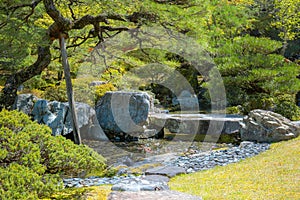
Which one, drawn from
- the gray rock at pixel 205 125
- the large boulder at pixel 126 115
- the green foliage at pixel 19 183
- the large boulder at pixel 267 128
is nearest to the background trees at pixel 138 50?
Answer: the large boulder at pixel 126 115

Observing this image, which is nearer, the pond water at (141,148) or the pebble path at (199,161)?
the pebble path at (199,161)

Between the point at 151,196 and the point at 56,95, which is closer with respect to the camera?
the point at 151,196

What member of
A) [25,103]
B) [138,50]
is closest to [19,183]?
[138,50]

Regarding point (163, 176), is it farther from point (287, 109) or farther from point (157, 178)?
point (287, 109)

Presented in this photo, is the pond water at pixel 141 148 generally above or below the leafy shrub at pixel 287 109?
below

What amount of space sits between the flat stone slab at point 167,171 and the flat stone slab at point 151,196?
1.46 meters

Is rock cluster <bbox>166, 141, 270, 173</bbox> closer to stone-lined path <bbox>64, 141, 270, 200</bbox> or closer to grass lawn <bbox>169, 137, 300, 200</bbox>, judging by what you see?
stone-lined path <bbox>64, 141, 270, 200</bbox>

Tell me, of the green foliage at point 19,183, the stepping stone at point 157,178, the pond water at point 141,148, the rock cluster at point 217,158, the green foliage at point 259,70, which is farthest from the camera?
the green foliage at point 259,70

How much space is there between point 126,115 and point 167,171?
4.46 m

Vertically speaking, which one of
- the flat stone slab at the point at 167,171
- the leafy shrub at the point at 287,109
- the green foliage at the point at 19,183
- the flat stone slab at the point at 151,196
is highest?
the green foliage at the point at 19,183

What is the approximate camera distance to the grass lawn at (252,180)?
13.5 ft

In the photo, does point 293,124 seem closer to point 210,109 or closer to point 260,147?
point 260,147

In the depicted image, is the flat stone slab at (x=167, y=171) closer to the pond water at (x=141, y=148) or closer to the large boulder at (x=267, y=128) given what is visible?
the pond water at (x=141, y=148)

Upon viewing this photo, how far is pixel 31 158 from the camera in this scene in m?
3.08
